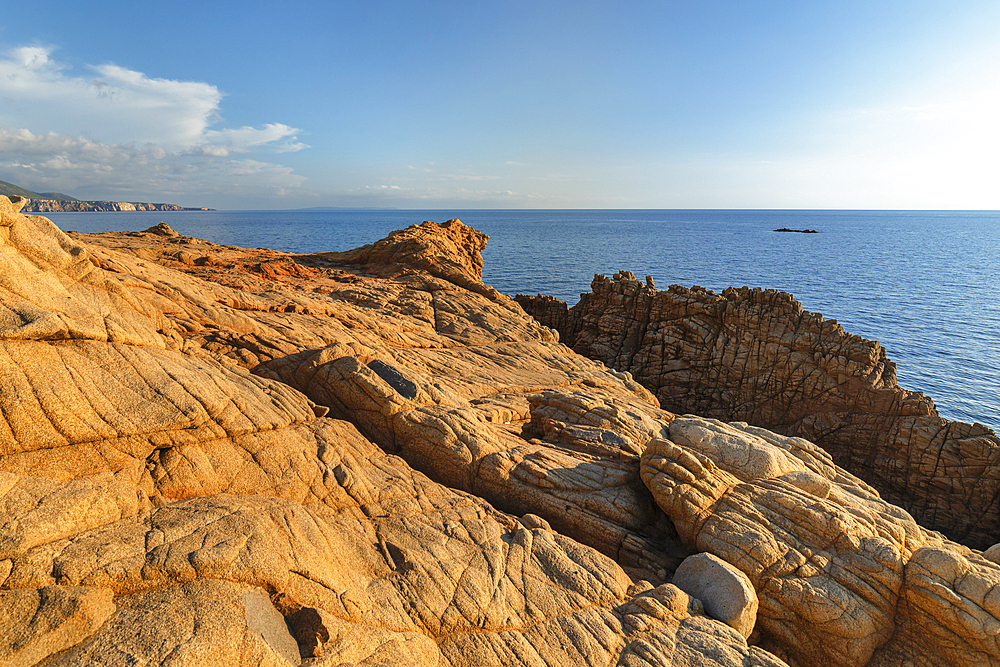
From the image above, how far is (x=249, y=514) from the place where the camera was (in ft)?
30.8

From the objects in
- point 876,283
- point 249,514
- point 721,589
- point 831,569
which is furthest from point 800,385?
point 876,283

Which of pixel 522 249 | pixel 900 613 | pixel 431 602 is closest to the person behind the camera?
pixel 431 602

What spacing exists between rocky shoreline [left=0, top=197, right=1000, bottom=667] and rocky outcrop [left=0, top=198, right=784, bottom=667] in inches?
1.9

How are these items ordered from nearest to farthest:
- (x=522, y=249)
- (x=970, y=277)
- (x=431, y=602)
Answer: (x=431, y=602), (x=970, y=277), (x=522, y=249)

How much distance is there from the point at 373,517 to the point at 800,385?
2799cm

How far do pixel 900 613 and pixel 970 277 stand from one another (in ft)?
352

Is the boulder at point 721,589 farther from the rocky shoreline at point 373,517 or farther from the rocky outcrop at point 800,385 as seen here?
the rocky outcrop at point 800,385

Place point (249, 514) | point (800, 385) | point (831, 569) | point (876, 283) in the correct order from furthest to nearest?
A: point (876, 283), point (800, 385), point (831, 569), point (249, 514)

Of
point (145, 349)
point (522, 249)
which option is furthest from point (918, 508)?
point (522, 249)

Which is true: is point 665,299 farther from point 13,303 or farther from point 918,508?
point 13,303

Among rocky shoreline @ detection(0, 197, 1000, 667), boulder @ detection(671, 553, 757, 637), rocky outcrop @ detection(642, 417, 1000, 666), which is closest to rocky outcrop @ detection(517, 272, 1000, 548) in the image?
rocky shoreline @ detection(0, 197, 1000, 667)

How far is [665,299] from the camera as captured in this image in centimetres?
3459

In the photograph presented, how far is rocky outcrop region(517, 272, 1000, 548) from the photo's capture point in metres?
23.0

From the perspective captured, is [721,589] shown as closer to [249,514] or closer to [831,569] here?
[831,569]
